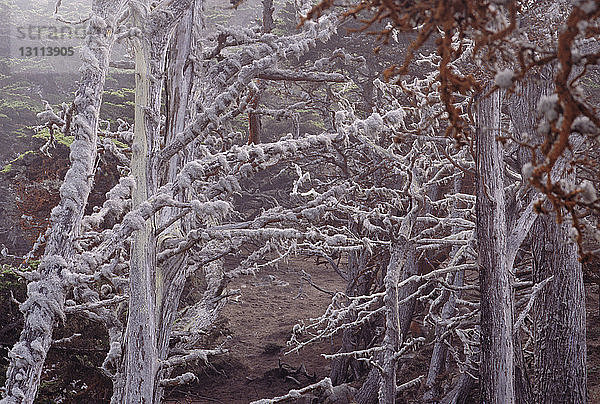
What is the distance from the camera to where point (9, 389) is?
338cm

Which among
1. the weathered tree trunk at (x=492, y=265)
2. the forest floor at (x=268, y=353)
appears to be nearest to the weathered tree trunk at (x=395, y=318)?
the weathered tree trunk at (x=492, y=265)

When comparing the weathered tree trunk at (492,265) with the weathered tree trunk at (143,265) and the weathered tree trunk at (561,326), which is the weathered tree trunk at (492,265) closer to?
the weathered tree trunk at (561,326)

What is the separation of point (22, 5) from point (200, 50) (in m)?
41.5

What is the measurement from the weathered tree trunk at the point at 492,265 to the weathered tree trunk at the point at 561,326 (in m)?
1.30

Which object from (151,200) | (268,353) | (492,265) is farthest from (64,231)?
(268,353)

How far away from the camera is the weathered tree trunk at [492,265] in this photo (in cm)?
455

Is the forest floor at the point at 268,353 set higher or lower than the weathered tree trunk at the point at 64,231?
lower

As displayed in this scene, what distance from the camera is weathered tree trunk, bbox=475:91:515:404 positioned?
455 cm

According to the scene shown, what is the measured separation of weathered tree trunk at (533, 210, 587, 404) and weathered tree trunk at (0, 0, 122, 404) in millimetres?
4739

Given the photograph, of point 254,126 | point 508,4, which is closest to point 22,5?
point 254,126

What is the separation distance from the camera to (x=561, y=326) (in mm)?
5645

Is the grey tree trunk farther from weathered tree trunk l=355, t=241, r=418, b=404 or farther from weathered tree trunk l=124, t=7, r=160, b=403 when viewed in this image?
weathered tree trunk l=124, t=7, r=160, b=403

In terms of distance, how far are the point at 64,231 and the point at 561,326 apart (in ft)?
17.0

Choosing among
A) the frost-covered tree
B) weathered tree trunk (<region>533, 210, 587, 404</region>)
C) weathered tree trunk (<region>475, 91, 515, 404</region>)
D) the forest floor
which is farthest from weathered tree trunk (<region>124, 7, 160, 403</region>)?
weathered tree trunk (<region>533, 210, 587, 404</region>)
